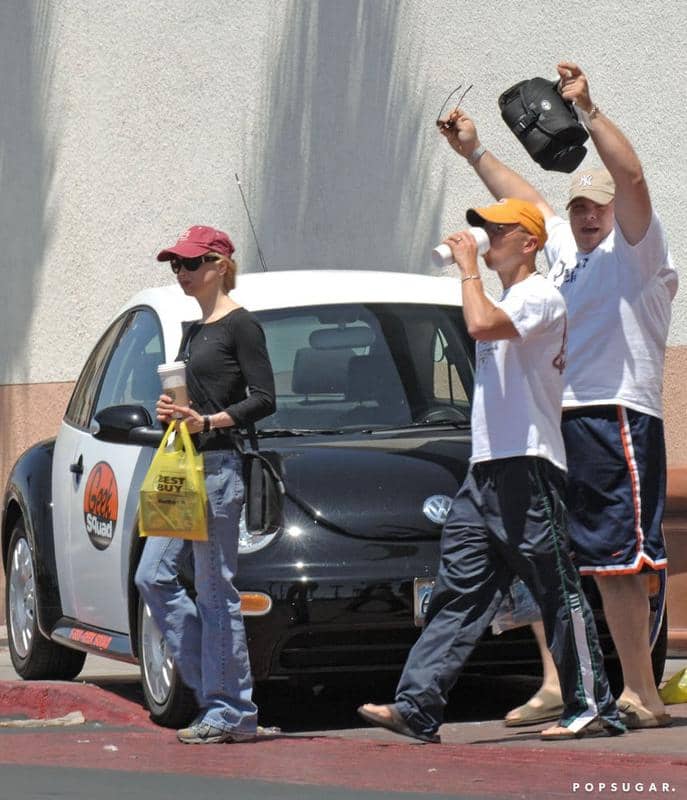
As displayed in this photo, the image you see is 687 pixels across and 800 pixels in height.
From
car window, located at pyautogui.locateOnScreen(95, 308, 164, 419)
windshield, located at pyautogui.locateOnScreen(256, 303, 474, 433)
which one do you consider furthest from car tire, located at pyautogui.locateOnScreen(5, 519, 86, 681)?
windshield, located at pyautogui.locateOnScreen(256, 303, 474, 433)

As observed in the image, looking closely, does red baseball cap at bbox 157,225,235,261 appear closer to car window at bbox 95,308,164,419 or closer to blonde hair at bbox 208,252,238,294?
blonde hair at bbox 208,252,238,294

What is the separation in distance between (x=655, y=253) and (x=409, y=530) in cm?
133

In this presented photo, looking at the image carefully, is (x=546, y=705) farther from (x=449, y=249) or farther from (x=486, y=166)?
(x=486, y=166)

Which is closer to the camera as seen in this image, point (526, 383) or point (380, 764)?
point (380, 764)

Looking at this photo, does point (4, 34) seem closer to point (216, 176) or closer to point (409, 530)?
point (216, 176)

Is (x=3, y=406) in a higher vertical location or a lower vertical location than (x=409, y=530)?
lower

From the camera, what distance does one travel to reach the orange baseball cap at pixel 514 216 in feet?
21.9

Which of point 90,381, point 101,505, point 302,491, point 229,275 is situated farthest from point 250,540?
point 90,381

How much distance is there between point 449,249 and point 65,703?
108 inches

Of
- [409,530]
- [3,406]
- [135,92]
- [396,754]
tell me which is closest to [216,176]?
[135,92]

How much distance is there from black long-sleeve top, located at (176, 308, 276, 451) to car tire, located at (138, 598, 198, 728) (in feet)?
2.75

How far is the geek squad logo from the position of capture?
8.00m

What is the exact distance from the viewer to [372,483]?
7.26m

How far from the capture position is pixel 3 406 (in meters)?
14.7
